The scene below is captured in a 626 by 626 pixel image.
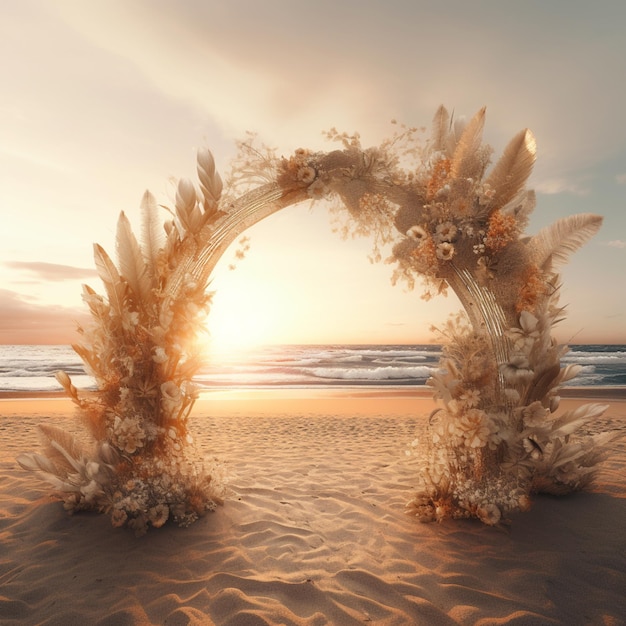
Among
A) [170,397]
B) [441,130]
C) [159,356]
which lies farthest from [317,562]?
[441,130]

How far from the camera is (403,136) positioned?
406 cm

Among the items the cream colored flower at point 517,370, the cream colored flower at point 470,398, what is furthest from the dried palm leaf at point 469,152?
the cream colored flower at point 470,398

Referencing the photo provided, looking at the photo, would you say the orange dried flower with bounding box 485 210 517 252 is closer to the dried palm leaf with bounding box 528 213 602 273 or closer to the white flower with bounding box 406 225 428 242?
the dried palm leaf with bounding box 528 213 602 273

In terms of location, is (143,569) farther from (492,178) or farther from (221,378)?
(221,378)

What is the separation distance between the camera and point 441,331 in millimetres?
4062

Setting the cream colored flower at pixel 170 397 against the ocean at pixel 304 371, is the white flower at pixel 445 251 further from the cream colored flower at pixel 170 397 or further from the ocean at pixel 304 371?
the ocean at pixel 304 371

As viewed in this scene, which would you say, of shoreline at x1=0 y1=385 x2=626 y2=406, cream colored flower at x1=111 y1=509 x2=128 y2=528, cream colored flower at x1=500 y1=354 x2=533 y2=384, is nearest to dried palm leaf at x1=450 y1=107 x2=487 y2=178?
cream colored flower at x1=500 y1=354 x2=533 y2=384

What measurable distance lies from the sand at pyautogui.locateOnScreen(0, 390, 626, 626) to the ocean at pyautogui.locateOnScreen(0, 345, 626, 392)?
1115 cm

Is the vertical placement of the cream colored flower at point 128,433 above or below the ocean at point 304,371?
above

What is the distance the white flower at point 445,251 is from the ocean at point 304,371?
12155 millimetres

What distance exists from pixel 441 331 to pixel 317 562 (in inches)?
89.6

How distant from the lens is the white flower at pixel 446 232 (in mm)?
3896

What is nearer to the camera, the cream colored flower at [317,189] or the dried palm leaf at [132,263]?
the dried palm leaf at [132,263]

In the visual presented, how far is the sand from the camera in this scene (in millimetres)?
2629
